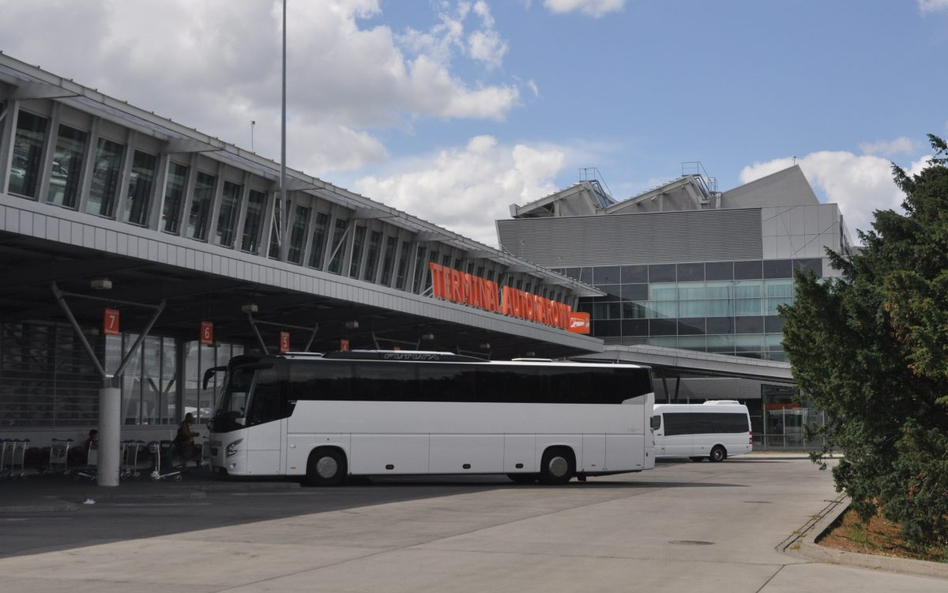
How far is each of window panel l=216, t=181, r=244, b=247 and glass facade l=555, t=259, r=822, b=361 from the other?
125 feet

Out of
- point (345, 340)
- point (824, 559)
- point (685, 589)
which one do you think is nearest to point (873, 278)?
point (824, 559)

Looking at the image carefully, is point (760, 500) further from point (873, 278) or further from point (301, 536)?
point (301, 536)

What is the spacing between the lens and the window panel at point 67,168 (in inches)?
1043

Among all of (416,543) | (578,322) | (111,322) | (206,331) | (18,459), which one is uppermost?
(578,322)

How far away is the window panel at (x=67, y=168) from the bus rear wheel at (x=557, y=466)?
13495 millimetres

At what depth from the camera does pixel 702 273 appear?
6706cm

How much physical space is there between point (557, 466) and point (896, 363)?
50.5 feet

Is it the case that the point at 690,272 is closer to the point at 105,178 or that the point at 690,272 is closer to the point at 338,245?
the point at 338,245

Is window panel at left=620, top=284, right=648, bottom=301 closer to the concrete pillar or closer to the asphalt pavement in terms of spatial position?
the asphalt pavement

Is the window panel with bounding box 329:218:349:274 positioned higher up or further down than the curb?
higher up

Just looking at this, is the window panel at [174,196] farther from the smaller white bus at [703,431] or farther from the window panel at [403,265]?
the smaller white bus at [703,431]

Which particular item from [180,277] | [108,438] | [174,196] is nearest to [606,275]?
[174,196]

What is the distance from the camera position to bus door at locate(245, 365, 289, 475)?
26.2 metres

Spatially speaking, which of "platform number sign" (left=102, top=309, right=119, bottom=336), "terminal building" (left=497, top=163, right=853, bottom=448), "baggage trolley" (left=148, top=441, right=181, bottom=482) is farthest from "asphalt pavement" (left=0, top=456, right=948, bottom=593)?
"terminal building" (left=497, top=163, right=853, bottom=448)
